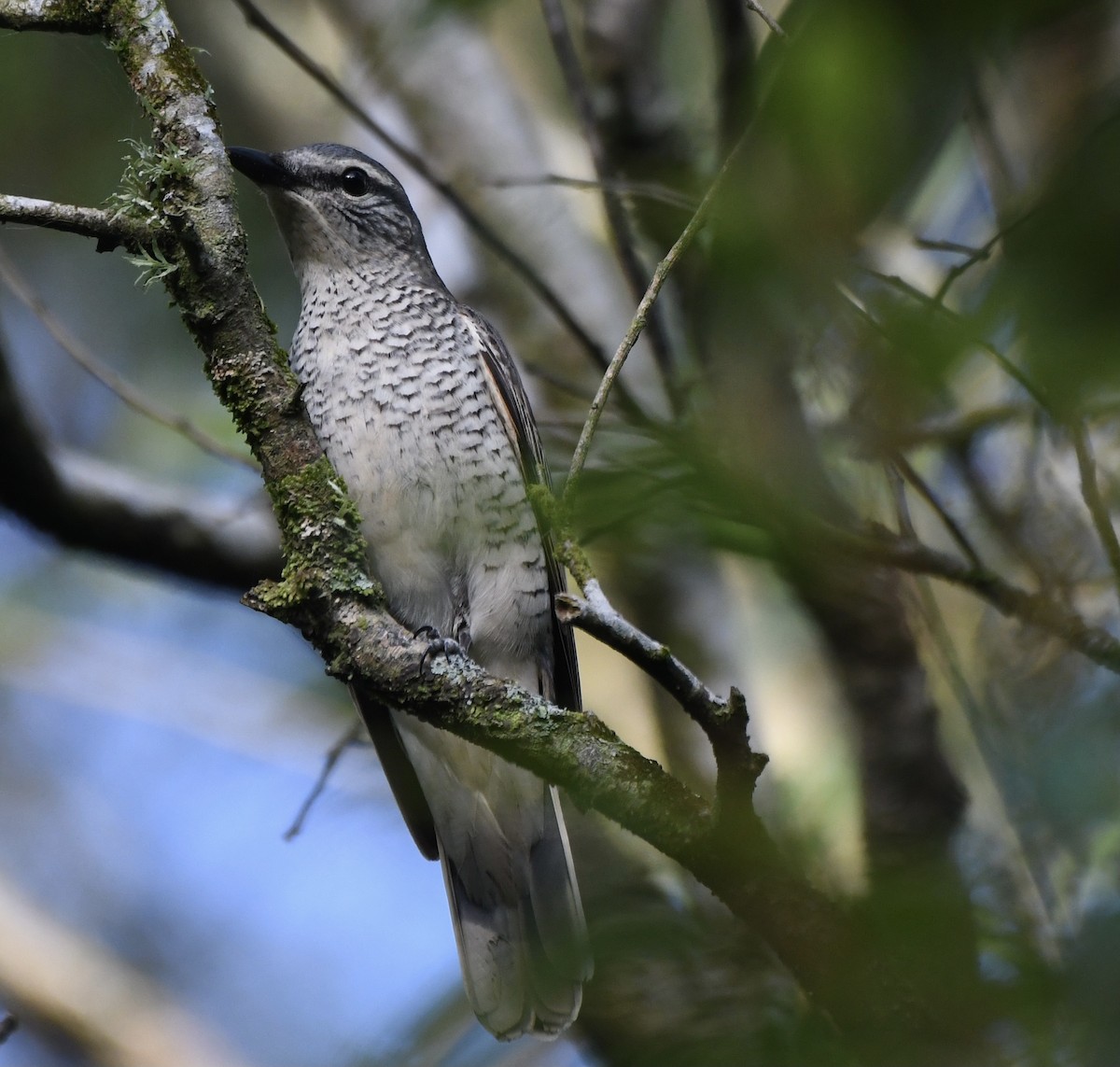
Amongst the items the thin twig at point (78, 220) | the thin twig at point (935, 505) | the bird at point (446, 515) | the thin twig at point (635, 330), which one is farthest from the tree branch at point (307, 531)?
the bird at point (446, 515)

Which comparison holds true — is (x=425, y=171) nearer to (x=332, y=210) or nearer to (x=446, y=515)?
(x=332, y=210)

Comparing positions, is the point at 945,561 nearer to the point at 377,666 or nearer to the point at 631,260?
the point at 377,666

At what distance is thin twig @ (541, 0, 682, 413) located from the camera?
4.52 metres

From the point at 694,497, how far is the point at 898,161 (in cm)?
58

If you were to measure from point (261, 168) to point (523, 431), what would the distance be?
4.38 feet

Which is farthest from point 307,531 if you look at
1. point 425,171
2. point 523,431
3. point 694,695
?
point 425,171

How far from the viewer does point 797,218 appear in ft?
4.99

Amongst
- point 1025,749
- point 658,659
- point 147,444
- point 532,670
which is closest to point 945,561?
point 658,659

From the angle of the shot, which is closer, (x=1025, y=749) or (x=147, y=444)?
(x=1025, y=749)

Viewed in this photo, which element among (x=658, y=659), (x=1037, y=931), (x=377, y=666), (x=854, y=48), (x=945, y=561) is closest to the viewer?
(x=854, y=48)

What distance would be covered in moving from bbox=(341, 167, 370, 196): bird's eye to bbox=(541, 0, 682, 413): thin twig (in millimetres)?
875

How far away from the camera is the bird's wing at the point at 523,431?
4.38 metres

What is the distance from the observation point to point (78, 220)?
2621 mm

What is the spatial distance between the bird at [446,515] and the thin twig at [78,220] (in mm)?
1284
